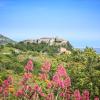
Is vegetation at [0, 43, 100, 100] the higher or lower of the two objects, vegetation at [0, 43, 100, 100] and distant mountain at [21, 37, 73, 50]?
the lower

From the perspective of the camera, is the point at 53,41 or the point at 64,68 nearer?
the point at 64,68

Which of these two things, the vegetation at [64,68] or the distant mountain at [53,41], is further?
the distant mountain at [53,41]

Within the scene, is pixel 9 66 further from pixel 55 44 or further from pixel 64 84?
pixel 55 44

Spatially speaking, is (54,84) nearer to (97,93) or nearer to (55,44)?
(97,93)

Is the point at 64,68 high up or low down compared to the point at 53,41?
up

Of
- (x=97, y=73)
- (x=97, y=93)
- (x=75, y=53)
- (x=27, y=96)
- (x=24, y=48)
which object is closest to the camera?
(x=27, y=96)

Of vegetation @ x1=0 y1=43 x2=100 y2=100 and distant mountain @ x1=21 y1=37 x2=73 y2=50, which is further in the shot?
distant mountain @ x1=21 y1=37 x2=73 y2=50

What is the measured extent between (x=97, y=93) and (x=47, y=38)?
118162 mm

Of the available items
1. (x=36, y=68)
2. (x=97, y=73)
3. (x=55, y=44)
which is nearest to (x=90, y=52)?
(x=36, y=68)

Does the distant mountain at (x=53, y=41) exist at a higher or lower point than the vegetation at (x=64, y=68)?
higher

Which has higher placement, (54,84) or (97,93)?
(54,84)

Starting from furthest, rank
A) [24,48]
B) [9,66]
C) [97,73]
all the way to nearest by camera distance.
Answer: [24,48], [9,66], [97,73]

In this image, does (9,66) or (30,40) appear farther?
(30,40)

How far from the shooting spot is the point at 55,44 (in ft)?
458
